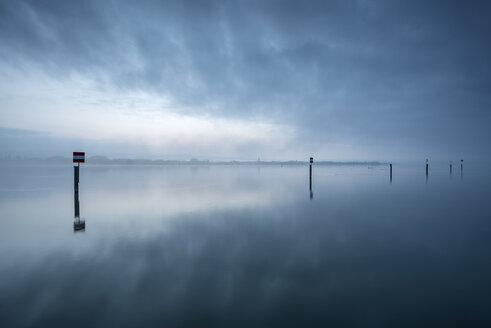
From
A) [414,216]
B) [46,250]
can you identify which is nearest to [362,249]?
[414,216]

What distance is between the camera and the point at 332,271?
18.7 ft

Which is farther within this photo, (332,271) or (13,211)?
(13,211)

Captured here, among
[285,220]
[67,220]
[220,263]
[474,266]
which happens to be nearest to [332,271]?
[220,263]

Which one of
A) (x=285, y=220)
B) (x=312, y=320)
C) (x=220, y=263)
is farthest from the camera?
(x=285, y=220)

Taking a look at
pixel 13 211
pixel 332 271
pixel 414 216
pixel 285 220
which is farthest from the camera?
pixel 13 211

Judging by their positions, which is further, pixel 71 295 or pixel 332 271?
pixel 332 271

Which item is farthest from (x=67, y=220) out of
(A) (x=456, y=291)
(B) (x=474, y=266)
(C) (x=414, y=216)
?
(C) (x=414, y=216)

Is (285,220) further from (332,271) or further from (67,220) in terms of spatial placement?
(67,220)

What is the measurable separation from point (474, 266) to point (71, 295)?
32.4 ft

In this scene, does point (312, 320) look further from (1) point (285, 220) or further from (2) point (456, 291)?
(1) point (285, 220)

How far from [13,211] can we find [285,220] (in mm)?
15363

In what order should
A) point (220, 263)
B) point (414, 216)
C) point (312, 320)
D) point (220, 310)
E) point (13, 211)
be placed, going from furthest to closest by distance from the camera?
point (13, 211)
point (414, 216)
point (220, 263)
point (220, 310)
point (312, 320)

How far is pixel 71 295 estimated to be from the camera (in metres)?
4.67

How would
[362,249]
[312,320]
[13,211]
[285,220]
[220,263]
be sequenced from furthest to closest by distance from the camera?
[13,211] → [285,220] → [362,249] → [220,263] → [312,320]
